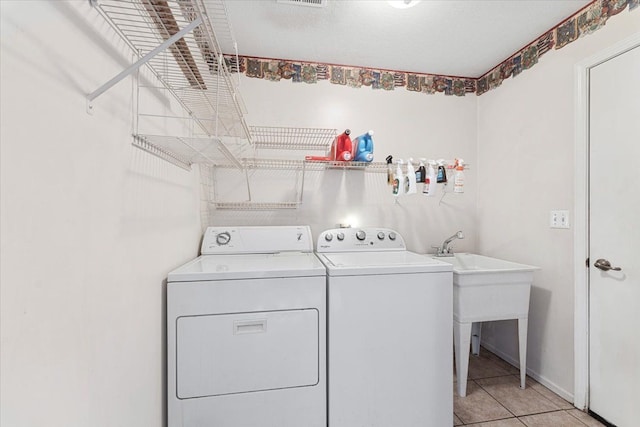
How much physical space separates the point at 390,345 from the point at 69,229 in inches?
57.3

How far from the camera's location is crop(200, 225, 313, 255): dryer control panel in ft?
6.84

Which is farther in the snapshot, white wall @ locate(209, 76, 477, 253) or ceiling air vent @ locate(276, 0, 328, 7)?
white wall @ locate(209, 76, 477, 253)

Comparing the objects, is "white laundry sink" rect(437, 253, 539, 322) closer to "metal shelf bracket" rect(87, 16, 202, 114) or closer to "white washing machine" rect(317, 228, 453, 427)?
"white washing machine" rect(317, 228, 453, 427)

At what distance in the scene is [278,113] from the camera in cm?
244

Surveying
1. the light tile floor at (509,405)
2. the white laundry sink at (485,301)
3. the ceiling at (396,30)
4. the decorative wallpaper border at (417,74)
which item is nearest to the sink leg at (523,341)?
the white laundry sink at (485,301)

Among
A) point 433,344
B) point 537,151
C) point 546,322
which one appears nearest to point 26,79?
point 433,344

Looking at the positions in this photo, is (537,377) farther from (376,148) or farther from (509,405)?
(376,148)

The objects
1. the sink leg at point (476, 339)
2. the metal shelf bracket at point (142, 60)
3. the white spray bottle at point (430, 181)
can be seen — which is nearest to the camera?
the metal shelf bracket at point (142, 60)

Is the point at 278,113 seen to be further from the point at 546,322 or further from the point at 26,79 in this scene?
the point at 546,322

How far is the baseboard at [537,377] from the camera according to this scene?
1.94 m

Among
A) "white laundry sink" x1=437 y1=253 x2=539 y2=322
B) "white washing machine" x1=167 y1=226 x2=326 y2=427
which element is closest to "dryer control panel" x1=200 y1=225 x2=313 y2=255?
"white washing machine" x1=167 y1=226 x2=326 y2=427

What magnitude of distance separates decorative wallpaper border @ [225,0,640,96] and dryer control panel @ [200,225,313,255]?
114 cm

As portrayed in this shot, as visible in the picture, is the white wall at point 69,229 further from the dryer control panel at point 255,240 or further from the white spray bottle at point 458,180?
the white spray bottle at point 458,180

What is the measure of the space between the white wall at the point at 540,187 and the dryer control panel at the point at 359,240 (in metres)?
0.92
